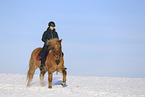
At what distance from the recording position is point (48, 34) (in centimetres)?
1180

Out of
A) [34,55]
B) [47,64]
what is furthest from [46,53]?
[34,55]

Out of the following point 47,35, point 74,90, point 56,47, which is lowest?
point 74,90

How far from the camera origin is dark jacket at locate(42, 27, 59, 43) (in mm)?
11734

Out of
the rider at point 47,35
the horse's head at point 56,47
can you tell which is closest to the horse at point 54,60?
the horse's head at point 56,47

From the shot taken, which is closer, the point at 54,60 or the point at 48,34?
the point at 54,60

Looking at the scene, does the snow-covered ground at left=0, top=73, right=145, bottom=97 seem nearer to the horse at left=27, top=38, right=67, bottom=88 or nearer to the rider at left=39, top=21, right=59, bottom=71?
the horse at left=27, top=38, right=67, bottom=88

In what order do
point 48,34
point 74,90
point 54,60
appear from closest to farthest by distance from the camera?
point 74,90
point 54,60
point 48,34

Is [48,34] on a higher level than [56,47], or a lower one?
higher

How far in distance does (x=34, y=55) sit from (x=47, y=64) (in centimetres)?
187

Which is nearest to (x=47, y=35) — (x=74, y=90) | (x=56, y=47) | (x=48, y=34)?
(x=48, y=34)

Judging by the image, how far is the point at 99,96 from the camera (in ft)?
30.0

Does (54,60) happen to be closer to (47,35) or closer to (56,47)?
(56,47)

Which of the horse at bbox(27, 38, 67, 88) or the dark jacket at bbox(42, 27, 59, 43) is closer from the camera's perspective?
the horse at bbox(27, 38, 67, 88)

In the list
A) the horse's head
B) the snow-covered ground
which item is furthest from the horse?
the snow-covered ground
